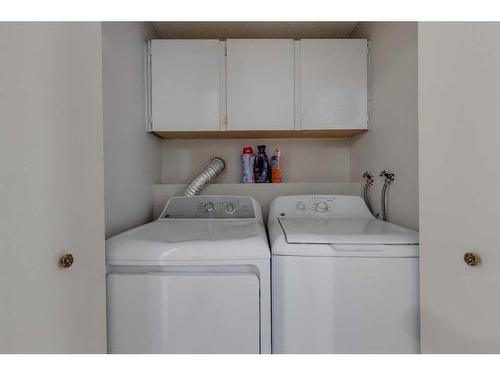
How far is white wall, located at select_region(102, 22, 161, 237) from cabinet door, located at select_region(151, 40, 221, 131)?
11cm

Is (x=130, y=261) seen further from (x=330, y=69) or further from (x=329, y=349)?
(x=330, y=69)

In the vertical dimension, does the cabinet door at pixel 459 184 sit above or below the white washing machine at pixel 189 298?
above

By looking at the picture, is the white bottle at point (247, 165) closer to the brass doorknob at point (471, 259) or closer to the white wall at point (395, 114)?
the white wall at point (395, 114)

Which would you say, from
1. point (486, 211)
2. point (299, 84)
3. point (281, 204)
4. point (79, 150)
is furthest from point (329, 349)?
point (299, 84)

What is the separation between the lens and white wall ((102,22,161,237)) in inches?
56.7

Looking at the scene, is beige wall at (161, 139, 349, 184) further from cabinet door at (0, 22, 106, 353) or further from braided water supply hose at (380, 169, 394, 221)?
cabinet door at (0, 22, 106, 353)

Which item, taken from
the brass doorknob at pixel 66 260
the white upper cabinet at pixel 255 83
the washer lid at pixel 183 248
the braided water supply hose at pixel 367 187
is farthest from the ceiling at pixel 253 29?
the brass doorknob at pixel 66 260

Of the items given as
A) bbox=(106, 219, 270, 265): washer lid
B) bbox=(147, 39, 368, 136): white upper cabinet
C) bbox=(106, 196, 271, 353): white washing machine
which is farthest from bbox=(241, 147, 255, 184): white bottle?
bbox=(106, 196, 271, 353): white washing machine

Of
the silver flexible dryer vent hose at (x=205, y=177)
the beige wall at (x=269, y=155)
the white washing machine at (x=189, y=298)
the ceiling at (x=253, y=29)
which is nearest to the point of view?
the white washing machine at (x=189, y=298)

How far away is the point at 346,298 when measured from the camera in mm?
1109

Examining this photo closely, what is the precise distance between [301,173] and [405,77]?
1.10 meters

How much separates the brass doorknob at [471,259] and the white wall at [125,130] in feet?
4.90

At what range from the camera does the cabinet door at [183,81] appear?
194 cm

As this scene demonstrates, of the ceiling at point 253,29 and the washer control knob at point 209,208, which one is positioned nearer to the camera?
the washer control knob at point 209,208
